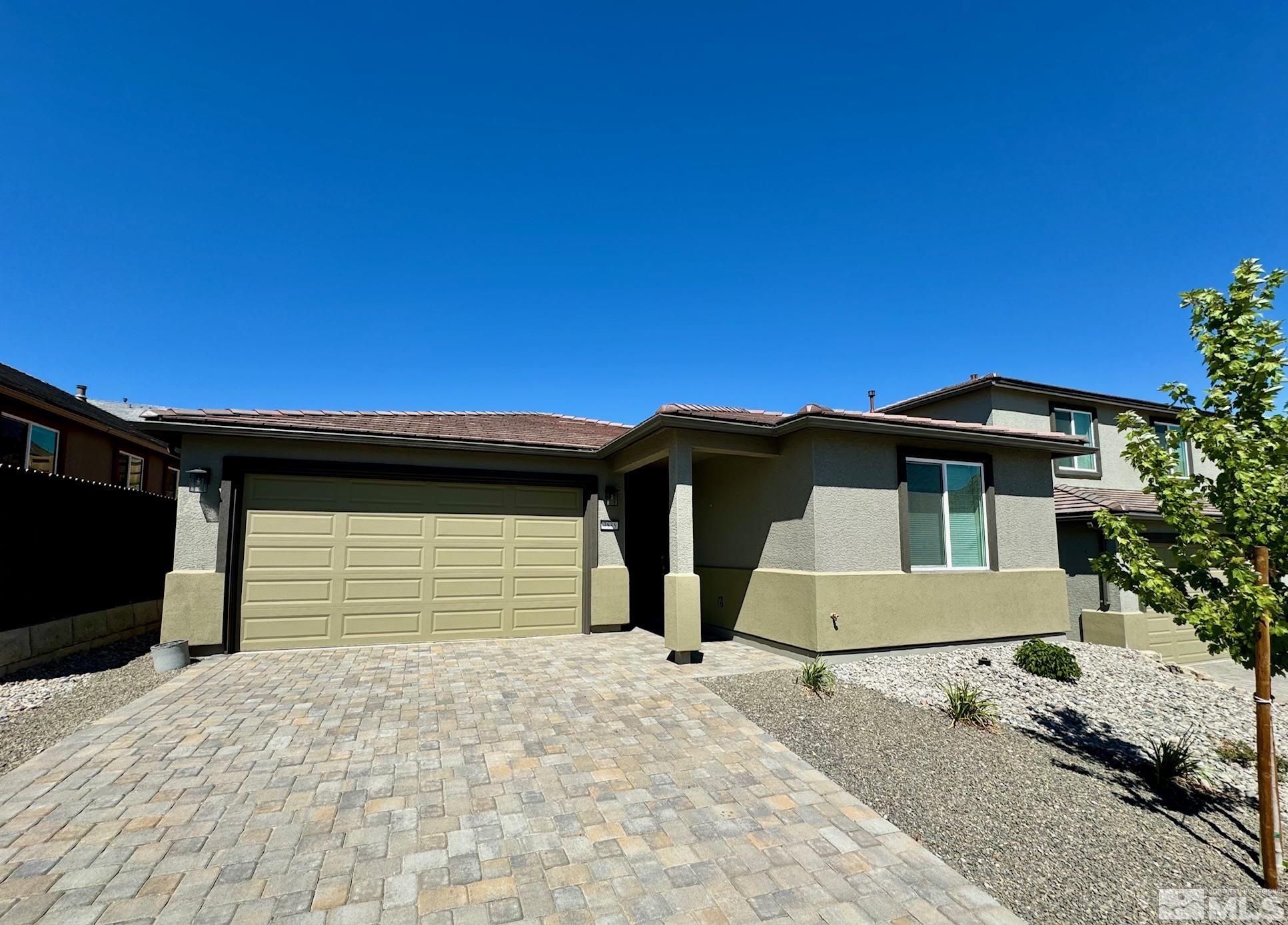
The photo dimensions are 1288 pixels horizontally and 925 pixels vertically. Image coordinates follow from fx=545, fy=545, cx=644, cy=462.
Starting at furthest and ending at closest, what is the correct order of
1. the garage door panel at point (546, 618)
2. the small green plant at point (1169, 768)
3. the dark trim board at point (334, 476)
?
the garage door panel at point (546, 618), the dark trim board at point (334, 476), the small green plant at point (1169, 768)

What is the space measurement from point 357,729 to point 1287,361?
729 cm

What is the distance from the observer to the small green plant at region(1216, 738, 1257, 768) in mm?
4766

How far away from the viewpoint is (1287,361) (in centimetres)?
329

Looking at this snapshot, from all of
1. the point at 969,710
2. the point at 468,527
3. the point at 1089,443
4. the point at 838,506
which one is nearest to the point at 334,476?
the point at 468,527

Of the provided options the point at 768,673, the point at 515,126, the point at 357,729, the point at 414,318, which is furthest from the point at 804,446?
the point at 414,318

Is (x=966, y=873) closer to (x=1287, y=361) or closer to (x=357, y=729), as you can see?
(x=1287, y=361)

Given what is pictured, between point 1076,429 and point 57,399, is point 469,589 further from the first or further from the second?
point 1076,429

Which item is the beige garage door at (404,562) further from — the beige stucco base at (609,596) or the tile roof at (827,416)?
the tile roof at (827,416)

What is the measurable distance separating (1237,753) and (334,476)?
434 inches

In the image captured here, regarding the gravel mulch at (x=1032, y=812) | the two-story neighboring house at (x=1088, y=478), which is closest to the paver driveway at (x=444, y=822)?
the gravel mulch at (x=1032, y=812)

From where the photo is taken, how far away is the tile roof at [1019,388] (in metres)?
12.4

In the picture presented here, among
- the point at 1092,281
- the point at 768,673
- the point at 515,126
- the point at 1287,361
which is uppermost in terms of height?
the point at 515,126

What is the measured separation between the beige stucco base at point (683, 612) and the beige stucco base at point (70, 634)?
8.05 meters

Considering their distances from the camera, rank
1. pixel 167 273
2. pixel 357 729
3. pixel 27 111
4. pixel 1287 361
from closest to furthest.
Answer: pixel 1287 361 → pixel 357 729 → pixel 27 111 → pixel 167 273
